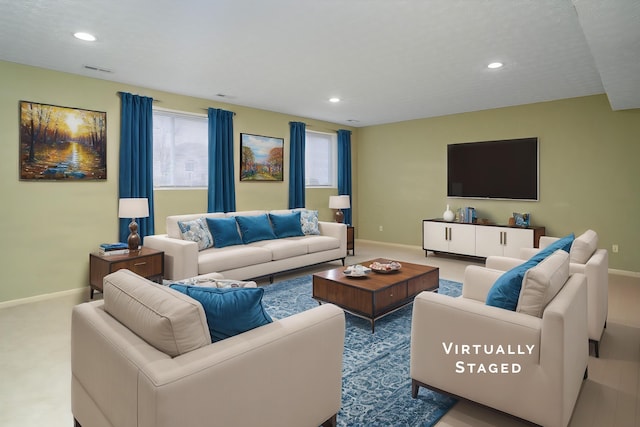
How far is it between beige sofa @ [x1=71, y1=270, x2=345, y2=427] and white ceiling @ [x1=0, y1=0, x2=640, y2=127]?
2253mm

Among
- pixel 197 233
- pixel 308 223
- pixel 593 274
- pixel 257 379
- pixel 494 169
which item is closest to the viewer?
pixel 257 379

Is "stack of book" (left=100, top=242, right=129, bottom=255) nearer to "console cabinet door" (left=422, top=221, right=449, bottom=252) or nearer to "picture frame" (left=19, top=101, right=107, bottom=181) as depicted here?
"picture frame" (left=19, top=101, right=107, bottom=181)

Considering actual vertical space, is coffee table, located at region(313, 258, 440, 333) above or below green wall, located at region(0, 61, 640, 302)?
below

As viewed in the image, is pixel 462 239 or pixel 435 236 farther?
pixel 435 236

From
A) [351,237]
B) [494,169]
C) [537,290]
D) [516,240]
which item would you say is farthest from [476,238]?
[537,290]

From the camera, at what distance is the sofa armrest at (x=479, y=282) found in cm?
284

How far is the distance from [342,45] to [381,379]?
2.88m

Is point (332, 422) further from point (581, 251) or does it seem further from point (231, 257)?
point (231, 257)

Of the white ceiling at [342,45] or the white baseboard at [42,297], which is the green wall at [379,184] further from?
the white ceiling at [342,45]

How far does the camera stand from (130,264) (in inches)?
160

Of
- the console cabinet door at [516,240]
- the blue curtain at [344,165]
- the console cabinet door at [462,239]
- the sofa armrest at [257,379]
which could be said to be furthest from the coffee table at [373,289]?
the blue curtain at [344,165]

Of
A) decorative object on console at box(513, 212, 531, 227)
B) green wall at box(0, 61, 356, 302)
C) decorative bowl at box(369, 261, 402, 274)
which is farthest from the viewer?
decorative object on console at box(513, 212, 531, 227)

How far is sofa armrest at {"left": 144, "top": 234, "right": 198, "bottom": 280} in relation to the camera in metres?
4.23

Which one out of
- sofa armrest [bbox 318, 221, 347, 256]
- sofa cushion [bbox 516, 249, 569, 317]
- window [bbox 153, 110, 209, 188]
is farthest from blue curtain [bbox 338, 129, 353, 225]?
sofa cushion [bbox 516, 249, 569, 317]
